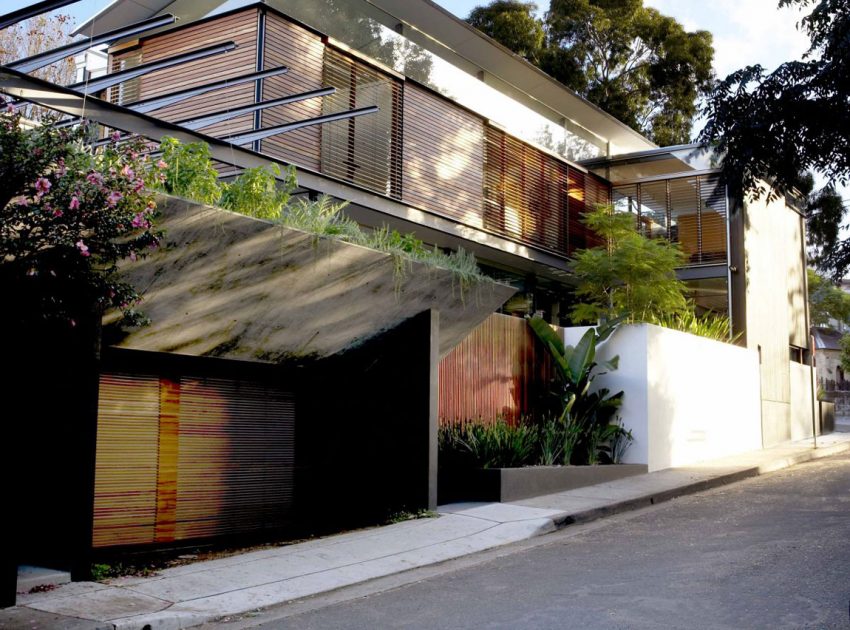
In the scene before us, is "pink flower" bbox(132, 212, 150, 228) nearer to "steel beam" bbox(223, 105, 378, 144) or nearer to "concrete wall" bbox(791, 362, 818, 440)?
"steel beam" bbox(223, 105, 378, 144)

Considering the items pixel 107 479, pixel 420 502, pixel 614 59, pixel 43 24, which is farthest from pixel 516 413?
pixel 614 59

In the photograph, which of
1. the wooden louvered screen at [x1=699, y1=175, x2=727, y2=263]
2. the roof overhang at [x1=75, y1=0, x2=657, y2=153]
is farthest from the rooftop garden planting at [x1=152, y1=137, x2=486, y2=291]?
the wooden louvered screen at [x1=699, y1=175, x2=727, y2=263]

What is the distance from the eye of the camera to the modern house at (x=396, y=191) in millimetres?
9789

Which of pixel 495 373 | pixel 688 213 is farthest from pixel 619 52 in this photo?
pixel 495 373

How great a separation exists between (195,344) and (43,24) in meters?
18.6

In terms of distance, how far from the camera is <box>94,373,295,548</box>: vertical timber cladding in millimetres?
9242

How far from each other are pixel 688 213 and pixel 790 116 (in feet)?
19.0

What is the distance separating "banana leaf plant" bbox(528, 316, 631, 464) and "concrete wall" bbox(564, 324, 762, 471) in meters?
0.31

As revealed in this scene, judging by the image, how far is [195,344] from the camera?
9.71 meters

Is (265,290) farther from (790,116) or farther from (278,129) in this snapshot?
(790,116)

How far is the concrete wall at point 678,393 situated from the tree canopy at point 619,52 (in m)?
15.5

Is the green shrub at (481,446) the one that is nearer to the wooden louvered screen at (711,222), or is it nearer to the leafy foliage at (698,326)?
the leafy foliage at (698,326)

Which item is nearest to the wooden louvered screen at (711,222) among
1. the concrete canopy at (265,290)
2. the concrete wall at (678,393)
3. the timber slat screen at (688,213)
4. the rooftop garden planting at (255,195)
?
the timber slat screen at (688,213)

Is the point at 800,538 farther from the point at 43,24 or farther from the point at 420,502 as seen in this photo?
the point at 43,24
